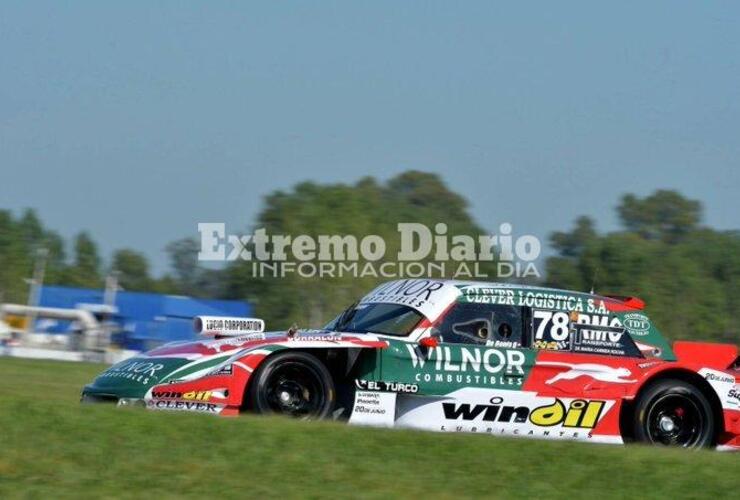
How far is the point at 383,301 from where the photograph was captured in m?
9.84

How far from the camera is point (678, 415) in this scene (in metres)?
9.59

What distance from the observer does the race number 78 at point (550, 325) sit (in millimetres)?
9594

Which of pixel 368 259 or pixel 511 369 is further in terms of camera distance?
pixel 368 259

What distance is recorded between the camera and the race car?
27.9ft

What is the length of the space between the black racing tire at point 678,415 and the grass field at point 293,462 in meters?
2.19

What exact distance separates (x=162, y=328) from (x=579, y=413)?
2416cm

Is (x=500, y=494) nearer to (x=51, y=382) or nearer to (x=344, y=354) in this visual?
(x=344, y=354)

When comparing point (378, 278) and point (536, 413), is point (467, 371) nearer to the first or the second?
point (536, 413)

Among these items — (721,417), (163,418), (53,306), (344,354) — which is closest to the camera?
(163,418)

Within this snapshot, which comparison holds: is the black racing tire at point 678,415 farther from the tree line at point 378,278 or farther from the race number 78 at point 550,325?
the tree line at point 378,278

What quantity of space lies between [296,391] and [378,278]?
148 ft

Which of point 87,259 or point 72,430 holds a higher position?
point 87,259

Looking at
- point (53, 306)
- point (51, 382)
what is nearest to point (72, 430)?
point (51, 382)

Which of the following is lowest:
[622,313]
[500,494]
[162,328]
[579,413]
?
[500,494]
